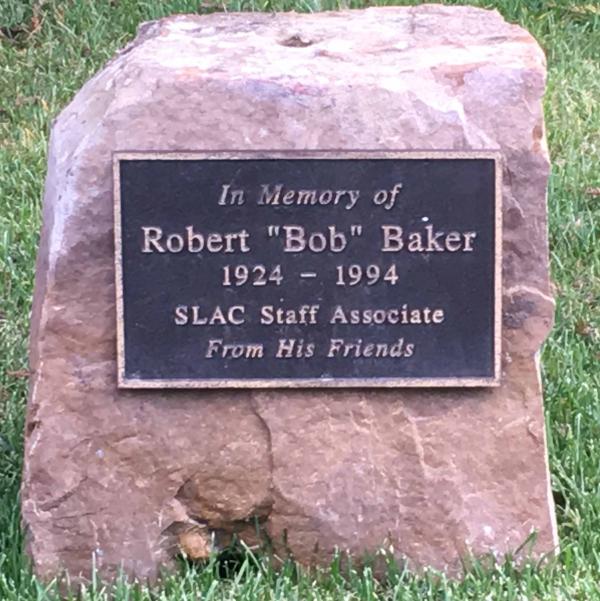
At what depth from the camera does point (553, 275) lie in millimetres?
4902

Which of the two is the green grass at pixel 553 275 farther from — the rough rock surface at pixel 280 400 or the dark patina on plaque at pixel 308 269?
the dark patina on plaque at pixel 308 269

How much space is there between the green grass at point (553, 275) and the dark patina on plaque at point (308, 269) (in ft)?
1.59

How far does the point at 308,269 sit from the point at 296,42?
25.4 inches

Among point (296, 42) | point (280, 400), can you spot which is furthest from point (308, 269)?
point (296, 42)

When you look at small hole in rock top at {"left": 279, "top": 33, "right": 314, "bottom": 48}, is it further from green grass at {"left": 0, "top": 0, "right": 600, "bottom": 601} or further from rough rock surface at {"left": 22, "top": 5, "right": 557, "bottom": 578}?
green grass at {"left": 0, "top": 0, "right": 600, "bottom": 601}

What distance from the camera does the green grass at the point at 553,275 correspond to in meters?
3.23

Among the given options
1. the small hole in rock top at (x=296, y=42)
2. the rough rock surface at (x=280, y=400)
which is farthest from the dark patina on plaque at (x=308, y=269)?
the small hole in rock top at (x=296, y=42)

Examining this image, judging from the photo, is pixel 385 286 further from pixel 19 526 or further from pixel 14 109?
pixel 14 109

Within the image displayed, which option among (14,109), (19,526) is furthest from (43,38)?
(19,526)

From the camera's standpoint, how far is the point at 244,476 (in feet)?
10.7

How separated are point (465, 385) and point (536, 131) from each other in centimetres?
62

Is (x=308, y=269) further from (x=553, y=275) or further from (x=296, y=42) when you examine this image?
(x=553, y=275)

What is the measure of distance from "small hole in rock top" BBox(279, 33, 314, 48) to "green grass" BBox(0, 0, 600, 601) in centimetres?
128

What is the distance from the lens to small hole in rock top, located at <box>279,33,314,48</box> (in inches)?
135
